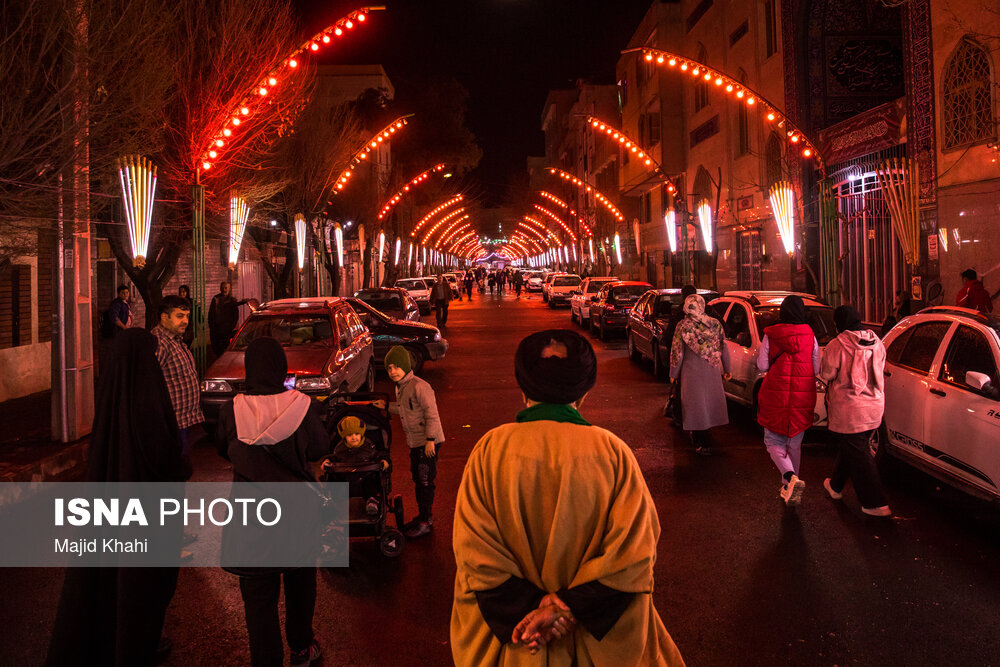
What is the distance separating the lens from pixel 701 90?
34656mm

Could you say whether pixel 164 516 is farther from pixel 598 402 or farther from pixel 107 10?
pixel 598 402

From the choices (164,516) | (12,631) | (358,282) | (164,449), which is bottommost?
(12,631)

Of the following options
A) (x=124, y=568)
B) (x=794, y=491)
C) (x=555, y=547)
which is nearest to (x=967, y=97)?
(x=794, y=491)

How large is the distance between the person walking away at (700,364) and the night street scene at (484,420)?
0.03 meters

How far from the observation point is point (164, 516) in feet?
15.4

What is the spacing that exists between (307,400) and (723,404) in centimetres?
598

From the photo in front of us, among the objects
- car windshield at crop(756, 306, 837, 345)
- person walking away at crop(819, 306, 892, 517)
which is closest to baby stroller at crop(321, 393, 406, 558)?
person walking away at crop(819, 306, 892, 517)

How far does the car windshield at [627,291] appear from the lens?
78.2ft

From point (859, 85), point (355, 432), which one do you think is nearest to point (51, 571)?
point (355, 432)

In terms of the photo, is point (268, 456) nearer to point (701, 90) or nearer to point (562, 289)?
point (701, 90)

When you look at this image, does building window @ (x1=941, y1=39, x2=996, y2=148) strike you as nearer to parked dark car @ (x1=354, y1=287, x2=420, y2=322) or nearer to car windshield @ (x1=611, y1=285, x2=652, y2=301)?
car windshield @ (x1=611, y1=285, x2=652, y2=301)

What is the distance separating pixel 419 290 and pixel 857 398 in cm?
3492

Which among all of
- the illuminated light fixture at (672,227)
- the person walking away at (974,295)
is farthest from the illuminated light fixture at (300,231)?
the person walking away at (974,295)

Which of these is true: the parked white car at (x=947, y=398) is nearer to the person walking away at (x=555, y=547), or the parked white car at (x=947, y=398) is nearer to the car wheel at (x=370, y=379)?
the person walking away at (x=555, y=547)
